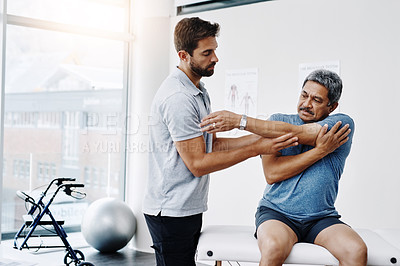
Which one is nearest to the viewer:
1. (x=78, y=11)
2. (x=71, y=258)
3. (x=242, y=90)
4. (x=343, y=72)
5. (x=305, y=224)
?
(x=305, y=224)

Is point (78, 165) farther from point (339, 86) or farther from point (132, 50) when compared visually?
point (339, 86)

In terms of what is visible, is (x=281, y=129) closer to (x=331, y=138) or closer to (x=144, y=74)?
(x=331, y=138)

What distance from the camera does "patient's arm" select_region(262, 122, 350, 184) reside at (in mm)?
2105

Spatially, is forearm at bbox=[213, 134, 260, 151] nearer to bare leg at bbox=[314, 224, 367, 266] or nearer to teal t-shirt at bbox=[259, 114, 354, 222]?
teal t-shirt at bbox=[259, 114, 354, 222]

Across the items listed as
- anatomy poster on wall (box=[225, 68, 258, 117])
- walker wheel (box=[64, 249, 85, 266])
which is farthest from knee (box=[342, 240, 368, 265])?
walker wheel (box=[64, 249, 85, 266])

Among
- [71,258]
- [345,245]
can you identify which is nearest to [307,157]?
[345,245]

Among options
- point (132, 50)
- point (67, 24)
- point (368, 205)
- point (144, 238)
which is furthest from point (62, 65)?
point (368, 205)

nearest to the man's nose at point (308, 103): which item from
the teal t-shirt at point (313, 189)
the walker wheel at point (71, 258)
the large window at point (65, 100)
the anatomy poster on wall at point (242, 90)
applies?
the teal t-shirt at point (313, 189)

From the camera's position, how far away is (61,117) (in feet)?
14.4

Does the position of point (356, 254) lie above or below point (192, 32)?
below

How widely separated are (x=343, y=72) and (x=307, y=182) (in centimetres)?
154

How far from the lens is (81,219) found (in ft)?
14.9

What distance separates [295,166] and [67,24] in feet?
9.19

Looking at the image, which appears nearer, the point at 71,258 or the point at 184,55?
Answer: the point at 184,55
